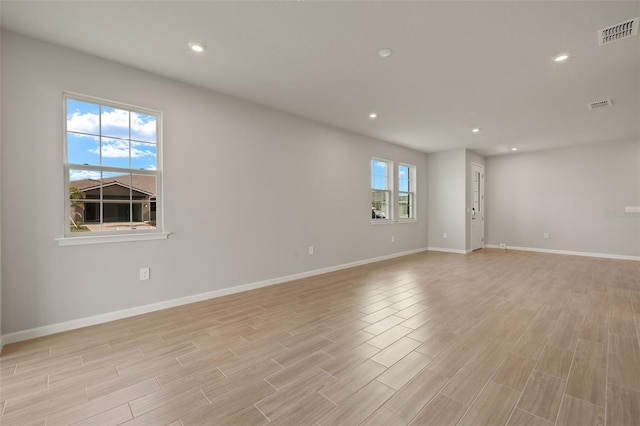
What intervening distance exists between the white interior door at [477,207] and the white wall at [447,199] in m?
0.59

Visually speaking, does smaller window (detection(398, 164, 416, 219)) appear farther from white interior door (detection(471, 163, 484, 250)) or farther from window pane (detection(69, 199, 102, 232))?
window pane (detection(69, 199, 102, 232))

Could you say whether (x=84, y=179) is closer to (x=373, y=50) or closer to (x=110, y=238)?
(x=110, y=238)

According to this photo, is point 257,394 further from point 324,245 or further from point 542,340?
point 324,245

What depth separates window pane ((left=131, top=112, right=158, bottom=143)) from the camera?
3063 millimetres

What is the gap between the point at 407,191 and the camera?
7.14 meters

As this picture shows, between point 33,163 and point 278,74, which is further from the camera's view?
point 278,74

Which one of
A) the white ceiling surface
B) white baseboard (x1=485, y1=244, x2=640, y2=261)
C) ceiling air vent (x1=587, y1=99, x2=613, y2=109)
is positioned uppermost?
the white ceiling surface

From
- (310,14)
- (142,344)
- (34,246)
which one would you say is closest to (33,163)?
(34,246)

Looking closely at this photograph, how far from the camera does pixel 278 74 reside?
3.15 meters

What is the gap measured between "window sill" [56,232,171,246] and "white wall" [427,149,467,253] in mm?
6512

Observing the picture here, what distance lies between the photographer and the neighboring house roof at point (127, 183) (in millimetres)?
2760

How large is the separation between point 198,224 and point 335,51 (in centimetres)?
253

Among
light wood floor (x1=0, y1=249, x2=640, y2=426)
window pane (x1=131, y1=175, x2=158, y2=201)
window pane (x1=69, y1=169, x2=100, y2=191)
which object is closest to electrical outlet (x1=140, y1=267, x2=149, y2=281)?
light wood floor (x1=0, y1=249, x2=640, y2=426)

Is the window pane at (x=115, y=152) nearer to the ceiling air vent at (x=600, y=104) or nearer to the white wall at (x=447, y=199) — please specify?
the ceiling air vent at (x=600, y=104)
